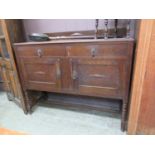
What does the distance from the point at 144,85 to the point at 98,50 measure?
1.58 feet

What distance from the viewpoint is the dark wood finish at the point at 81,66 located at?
1.16 m

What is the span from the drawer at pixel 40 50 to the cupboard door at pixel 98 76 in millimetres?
156

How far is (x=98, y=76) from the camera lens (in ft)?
4.19

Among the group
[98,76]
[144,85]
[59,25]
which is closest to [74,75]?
[98,76]

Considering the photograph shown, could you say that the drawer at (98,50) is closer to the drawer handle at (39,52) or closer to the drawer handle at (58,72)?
the drawer handle at (58,72)

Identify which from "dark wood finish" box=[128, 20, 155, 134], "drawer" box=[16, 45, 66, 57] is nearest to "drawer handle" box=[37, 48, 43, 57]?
"drawer" box=[16, 45, 66, 57]

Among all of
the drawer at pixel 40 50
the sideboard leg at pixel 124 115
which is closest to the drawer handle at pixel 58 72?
the drawer at pixel 40 50

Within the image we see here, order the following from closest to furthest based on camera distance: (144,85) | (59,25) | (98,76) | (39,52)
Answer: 1. (144,85)
2. (98,76)
3. (39,52)
4. (59,25)

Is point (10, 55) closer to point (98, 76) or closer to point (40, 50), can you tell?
point (40, 50)

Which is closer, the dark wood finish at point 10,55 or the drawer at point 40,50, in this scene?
the drawer at point 40,50
